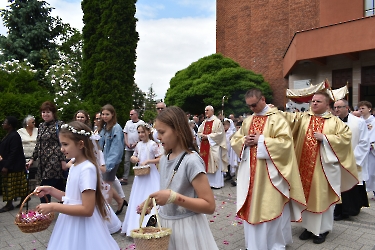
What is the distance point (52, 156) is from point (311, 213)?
4.27 meters

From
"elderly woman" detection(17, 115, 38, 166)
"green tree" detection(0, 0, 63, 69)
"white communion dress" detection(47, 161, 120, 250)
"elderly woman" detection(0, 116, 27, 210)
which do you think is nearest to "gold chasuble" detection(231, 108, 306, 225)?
"white communion dress" detection(47, 161, 120, 250)

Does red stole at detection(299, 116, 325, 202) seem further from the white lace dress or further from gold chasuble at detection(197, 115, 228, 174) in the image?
gold chasuble at detection(197, 115, 228, 174)

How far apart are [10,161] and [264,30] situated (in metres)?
22.4

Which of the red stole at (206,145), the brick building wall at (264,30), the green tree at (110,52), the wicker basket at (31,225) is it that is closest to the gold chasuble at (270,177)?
the wicker basket at (31,225)

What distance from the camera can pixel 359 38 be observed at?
14969mm

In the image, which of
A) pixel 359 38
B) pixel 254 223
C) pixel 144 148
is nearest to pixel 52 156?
pixel 144 148

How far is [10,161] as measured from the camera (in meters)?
6.59

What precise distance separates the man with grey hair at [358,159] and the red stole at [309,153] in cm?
142

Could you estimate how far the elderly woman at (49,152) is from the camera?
5598mm

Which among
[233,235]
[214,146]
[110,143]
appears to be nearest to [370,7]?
[214,146]

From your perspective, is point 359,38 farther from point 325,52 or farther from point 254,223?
point 254,223

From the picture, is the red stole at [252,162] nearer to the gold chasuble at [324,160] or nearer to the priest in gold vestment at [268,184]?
the priest in gold vestment at [268,184]

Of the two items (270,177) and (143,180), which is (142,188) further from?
(270,177)

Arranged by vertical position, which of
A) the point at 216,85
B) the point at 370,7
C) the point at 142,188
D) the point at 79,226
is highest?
the point at 370,7
